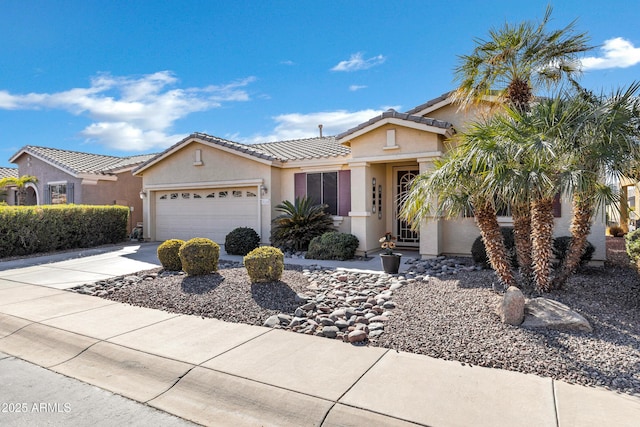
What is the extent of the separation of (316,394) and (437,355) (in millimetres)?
1714

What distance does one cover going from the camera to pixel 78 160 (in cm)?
2083

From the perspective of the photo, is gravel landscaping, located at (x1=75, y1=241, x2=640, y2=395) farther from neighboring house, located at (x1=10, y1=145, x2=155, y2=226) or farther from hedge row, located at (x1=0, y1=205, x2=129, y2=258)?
neighboring house, located at (x1=10, y1=145, x2=155, y2=226)

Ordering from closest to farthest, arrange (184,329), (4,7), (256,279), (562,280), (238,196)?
(184,329) < (562,280) < (256,279) < (4,7) < (238,196)

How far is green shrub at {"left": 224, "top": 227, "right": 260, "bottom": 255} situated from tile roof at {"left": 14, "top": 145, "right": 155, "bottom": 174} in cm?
1048

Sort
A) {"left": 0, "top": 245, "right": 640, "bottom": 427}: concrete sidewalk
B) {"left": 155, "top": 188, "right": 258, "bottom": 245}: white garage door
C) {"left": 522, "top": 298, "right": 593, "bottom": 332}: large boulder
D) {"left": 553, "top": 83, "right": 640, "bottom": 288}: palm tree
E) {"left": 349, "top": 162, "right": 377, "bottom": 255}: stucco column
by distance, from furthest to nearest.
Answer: {"left": 155, "top": 188, "right": 258, "bottom": 245}: white garage door → {"left": 349, "top": 162, "right": 377, "bottom": 255}: stucco column → {"left": 553, "top": 83, "right": 640, "bottom": 288}: palm tree → {"left": 522, "top": 298, "right": 593, "bottom": 332}: large boulder → {"left": 0, "top": 245, "right": 640, "bottom": 427}: concrete sidewalk

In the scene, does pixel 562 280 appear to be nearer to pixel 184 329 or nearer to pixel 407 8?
pixel 184 329

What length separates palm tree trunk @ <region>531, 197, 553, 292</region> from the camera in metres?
6.46

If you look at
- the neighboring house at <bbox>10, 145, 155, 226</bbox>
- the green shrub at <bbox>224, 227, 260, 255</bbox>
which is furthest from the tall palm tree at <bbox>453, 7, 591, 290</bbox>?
the neighboring house at <bbox>10, 145, 155, 226</bbox>

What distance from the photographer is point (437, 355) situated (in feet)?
15.2

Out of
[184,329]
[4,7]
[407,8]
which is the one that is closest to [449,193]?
[184,329]

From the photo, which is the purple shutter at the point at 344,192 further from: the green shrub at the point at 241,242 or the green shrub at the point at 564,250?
the green shrub at the point at 564,250

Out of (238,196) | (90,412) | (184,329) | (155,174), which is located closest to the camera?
(90,412)

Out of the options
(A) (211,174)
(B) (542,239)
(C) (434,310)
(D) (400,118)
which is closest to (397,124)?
(D) (400,118)

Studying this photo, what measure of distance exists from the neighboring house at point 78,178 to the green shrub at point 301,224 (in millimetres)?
11367
